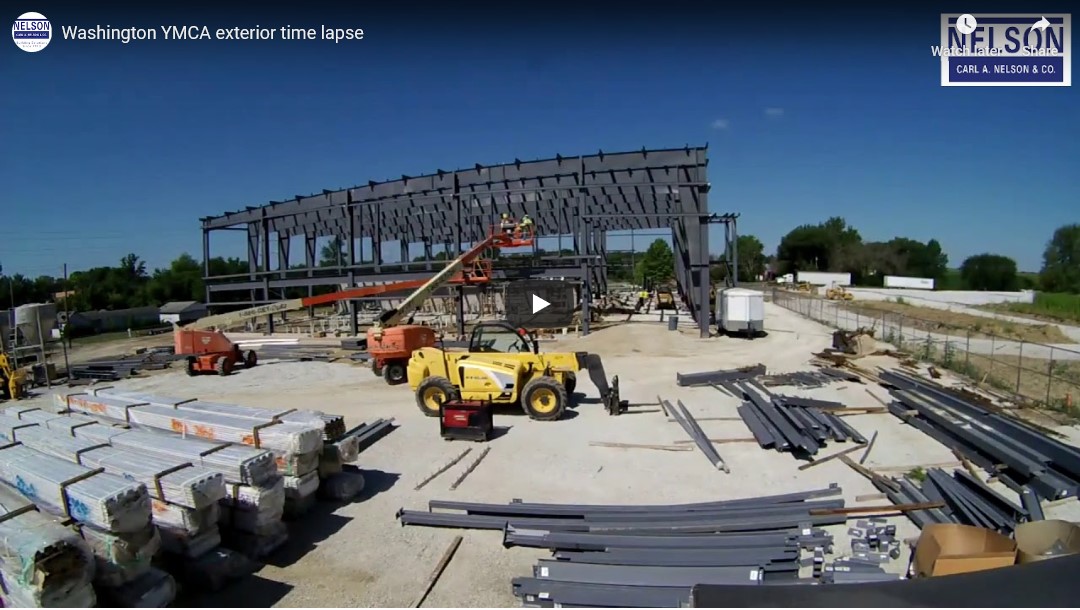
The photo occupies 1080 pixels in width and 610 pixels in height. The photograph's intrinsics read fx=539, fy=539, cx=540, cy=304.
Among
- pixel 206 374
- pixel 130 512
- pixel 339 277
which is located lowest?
pixel 206 374

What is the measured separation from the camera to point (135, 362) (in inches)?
877

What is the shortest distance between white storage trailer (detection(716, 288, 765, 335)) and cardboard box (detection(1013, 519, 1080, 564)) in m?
18.8

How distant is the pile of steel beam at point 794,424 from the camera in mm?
9062

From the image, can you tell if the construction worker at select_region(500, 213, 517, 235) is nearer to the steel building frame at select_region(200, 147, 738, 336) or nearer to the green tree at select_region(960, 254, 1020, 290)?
the steel building frame at select_region(200, 147, 738, 336)

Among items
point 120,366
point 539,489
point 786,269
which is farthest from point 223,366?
point 786,269

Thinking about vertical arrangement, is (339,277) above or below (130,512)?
above

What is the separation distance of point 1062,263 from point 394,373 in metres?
70.3

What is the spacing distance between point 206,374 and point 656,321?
2047 centimetres

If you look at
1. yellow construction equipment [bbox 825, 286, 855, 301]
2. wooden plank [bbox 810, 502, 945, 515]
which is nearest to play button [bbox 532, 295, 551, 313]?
wooden plank [bbox 810, 502, 945, 515]

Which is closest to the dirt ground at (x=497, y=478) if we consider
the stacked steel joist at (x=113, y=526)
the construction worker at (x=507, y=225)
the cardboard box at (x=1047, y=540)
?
the stacked steel joist at (x=113, y=526)

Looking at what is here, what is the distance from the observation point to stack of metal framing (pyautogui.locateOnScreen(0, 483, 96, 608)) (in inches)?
157

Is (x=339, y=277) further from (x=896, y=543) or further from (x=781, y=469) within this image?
(x=896, y=543)

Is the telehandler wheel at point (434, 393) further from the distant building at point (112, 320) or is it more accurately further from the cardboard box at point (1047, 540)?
the distant building at point (112, 320)

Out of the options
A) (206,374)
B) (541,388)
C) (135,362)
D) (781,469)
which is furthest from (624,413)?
(135,362)
